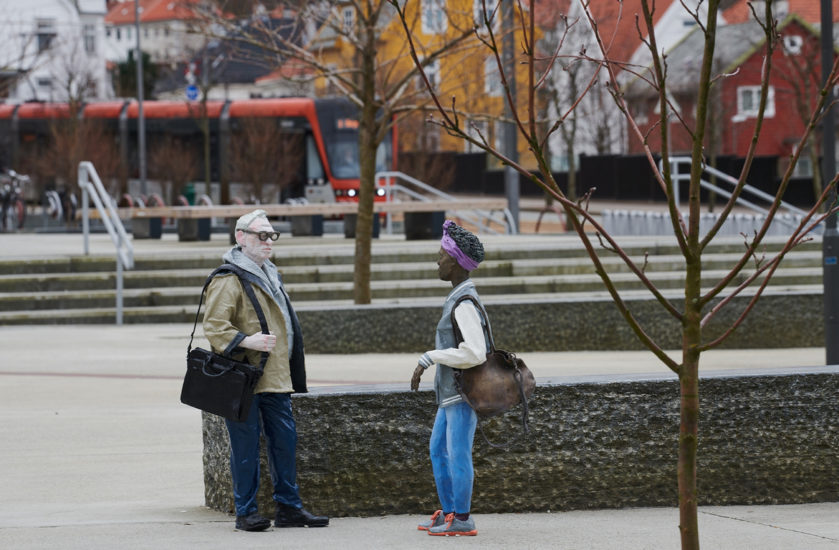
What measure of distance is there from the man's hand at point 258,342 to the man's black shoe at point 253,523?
807 millimetres

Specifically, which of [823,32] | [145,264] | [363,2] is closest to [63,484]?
[823,32]

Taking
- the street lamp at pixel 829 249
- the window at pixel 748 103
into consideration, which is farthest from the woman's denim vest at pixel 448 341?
the window at pixel 748 103

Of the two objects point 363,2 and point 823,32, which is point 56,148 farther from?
A: point 823,32

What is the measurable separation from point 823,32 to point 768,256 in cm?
782

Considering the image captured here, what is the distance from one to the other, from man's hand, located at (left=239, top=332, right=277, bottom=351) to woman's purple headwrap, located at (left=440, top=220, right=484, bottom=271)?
89cm

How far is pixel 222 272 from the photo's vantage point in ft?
22.1

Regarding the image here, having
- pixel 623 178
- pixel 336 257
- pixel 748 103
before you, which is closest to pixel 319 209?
pixel 336 257

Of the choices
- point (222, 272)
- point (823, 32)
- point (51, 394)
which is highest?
point (823, 32)

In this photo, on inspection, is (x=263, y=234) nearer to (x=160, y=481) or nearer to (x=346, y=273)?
(x=160, y=481)

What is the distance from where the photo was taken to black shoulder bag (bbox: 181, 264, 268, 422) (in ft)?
21.4

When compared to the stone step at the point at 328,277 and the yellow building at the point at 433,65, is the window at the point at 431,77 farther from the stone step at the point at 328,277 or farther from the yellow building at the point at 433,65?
the stone step at the point at 328,277

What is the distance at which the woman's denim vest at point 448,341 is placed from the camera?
6395 millimetres

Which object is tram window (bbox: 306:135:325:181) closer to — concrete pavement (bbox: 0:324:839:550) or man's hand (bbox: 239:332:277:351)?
concrete pavement (bbox: 0:324:839:550)

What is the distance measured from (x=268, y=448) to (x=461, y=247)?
4.31 feet
